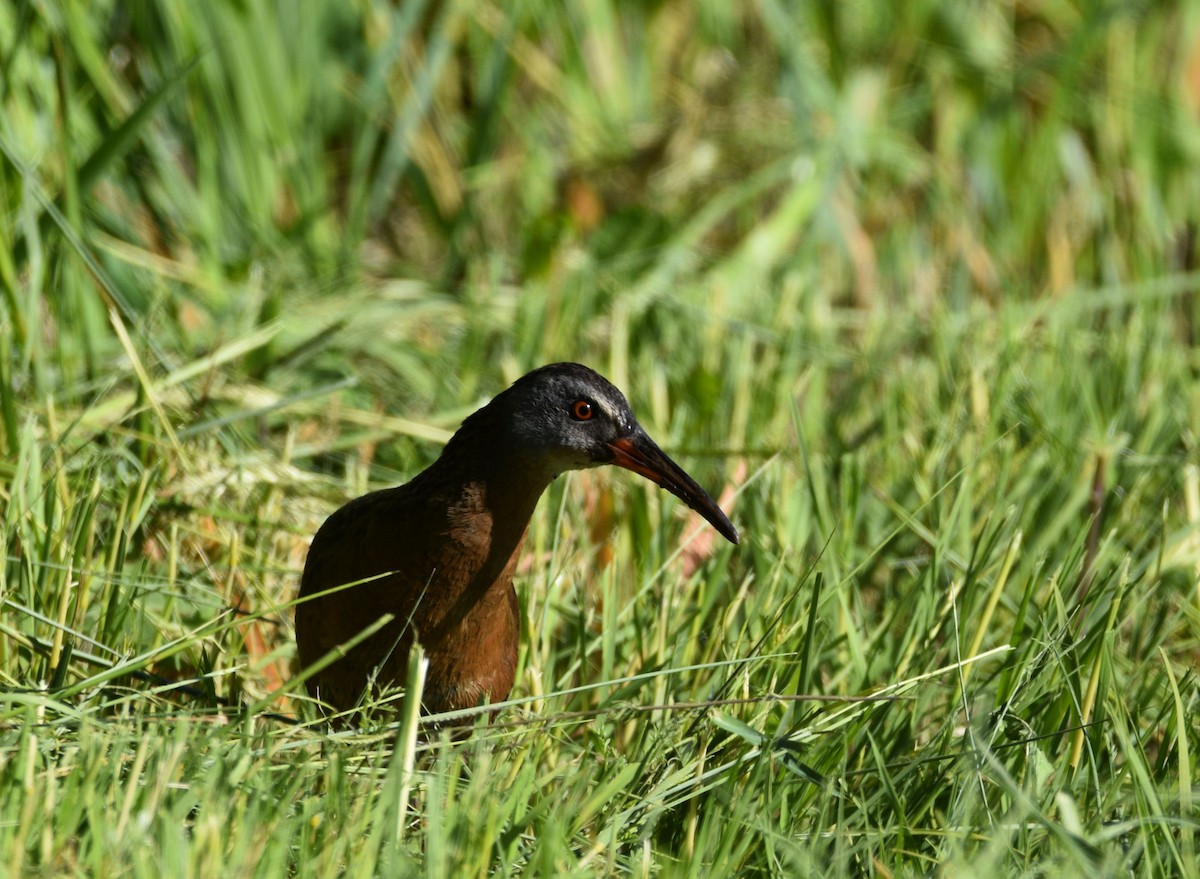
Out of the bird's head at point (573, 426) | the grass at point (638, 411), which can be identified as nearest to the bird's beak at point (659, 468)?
the bird's head at point (573, 426)

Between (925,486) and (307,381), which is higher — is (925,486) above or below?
below

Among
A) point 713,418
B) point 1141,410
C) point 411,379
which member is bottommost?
point 1141,410

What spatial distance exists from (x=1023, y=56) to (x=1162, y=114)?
0.54 meters

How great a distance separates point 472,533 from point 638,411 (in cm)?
134

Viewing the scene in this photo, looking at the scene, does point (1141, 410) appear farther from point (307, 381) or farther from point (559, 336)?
point (307, 381)

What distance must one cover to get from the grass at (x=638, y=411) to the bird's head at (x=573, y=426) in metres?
0.25

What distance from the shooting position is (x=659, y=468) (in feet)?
9.05

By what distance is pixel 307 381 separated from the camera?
3.97 metres

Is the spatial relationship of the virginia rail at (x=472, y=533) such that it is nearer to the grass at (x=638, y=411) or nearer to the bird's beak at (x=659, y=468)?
the bird's beak at (x=659, y=468)

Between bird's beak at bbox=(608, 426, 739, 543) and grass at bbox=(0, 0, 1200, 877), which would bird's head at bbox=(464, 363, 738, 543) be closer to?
bird's beak at bbox=(608, 426, 739, 543)

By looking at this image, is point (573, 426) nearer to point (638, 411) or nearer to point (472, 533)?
point (472, 533)

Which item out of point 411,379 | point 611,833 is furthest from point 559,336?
point 611,833

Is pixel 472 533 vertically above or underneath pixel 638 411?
above

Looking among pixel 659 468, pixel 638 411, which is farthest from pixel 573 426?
pixel 638 411
